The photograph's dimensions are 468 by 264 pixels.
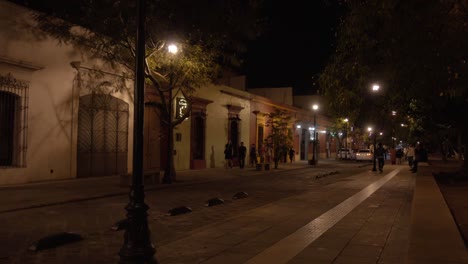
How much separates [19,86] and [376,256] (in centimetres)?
1420

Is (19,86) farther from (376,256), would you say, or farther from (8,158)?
(376,256)

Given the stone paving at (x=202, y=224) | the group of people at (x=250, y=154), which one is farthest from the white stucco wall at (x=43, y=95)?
the group of people at (x=250, y=154)

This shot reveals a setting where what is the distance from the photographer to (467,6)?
10.5 metres

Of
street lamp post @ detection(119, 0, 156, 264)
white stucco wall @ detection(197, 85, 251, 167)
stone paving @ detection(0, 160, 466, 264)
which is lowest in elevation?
stone paving @ detection(0, 160, 466, 264)

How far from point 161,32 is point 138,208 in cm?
1292

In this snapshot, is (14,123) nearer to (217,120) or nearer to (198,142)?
(198,142)

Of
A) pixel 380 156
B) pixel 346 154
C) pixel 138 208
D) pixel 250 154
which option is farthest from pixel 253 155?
pixel 138 208

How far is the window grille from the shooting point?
16750 millimetres

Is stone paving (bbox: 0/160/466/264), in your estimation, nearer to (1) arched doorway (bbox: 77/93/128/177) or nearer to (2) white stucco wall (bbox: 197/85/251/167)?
(1) arched doorway (bbox: 77/93/128/177)

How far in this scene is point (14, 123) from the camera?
17.1 metres

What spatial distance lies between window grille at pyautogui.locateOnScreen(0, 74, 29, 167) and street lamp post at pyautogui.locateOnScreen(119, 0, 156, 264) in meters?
12.7

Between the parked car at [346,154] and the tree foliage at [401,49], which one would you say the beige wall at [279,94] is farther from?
the tree foliage at [401,49]

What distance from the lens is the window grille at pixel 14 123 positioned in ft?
55.0

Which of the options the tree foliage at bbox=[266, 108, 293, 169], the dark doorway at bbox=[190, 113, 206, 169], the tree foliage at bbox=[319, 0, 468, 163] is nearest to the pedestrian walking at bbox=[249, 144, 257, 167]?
the tree foliage at bbox=[266, 108, 293, 169]
